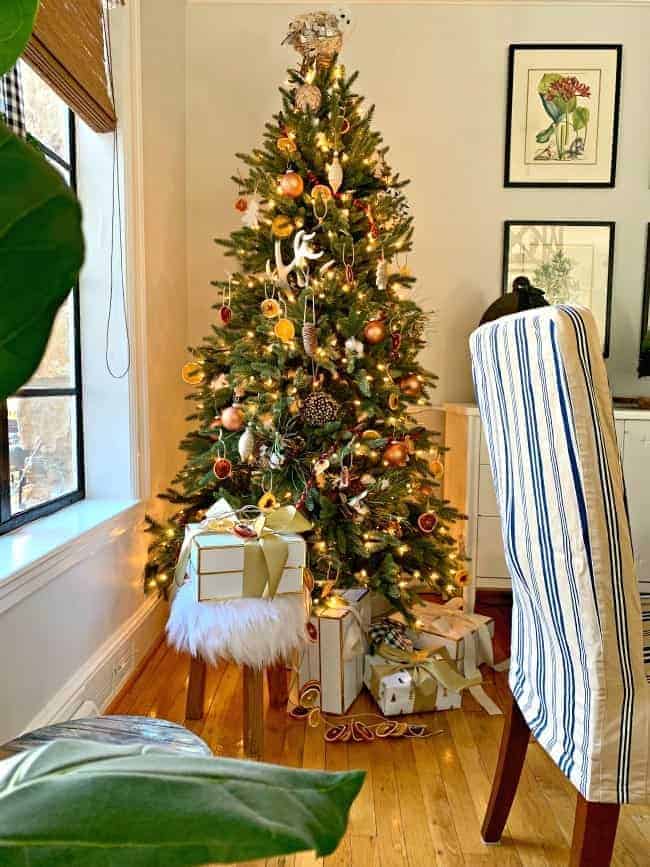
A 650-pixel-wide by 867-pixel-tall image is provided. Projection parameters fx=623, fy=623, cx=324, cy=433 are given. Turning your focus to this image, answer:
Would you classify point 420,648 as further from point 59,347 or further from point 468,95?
point 468,95

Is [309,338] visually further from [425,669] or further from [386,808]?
[386,808]

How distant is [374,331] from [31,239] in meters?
1.94

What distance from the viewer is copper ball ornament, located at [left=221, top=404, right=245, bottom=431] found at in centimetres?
203

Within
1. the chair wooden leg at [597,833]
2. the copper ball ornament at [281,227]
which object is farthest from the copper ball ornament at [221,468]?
the chair wooden leg at [597,833]

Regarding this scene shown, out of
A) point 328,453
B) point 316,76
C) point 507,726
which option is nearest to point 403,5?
point 316,76

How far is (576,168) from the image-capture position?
115 inches

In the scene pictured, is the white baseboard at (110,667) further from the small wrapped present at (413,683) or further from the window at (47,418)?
the small wrapped present at (413,683)

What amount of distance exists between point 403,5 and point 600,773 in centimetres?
313

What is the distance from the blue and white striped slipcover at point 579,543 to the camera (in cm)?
91

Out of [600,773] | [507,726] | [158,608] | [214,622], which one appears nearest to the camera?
[600,773]

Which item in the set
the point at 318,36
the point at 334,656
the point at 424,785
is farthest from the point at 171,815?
the point at 318,36

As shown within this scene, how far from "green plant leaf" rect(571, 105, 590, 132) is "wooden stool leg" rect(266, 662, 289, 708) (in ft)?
8.87

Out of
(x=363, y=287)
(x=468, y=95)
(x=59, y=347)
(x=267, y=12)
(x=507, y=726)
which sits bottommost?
(x=507, y=726)

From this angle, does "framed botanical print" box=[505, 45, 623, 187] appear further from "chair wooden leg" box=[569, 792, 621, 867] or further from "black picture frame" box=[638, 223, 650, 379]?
"chair wooden leg" box=[569, 792, 621, 867]
